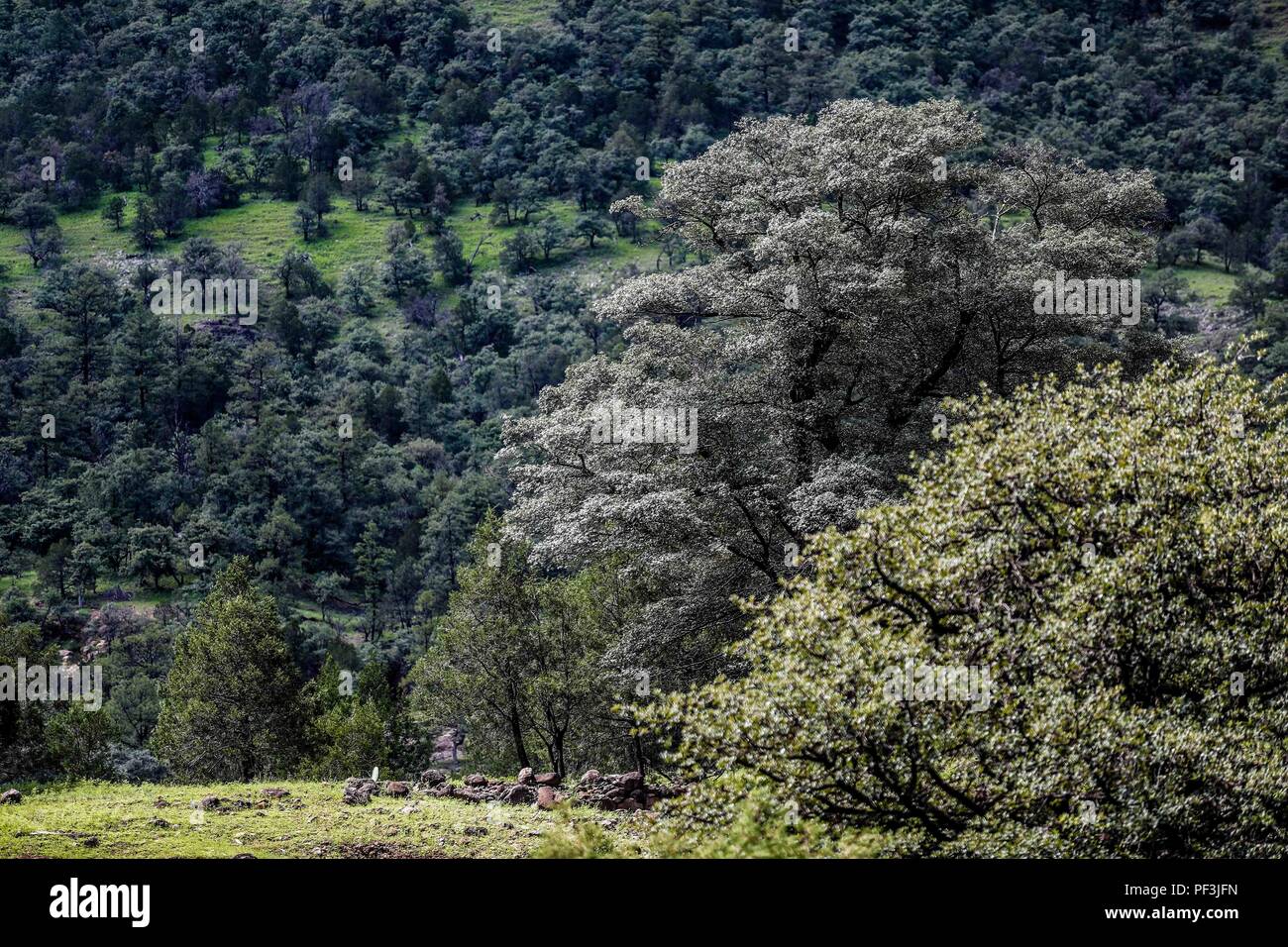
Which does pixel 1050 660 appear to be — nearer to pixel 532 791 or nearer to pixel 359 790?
pixel 532 791

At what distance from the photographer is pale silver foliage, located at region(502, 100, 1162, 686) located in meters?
28.6

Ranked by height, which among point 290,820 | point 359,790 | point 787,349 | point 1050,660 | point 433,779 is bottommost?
point 433,779

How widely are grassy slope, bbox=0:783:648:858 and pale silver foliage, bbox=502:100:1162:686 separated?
8801mm

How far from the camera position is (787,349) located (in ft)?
98.2

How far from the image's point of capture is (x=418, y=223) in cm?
18975

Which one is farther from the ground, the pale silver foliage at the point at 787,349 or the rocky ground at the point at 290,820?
the pale silver foliage at the point at 787,349

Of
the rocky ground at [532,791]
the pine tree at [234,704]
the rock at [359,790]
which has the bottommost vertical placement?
the pine tree at [234,704]

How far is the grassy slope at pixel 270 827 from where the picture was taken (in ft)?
57.4

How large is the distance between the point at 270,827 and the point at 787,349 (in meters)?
17.1

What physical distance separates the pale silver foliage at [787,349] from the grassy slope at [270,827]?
8.80 meters
